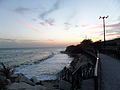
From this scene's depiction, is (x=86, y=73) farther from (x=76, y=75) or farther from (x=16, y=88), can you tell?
(x=16, y=88)

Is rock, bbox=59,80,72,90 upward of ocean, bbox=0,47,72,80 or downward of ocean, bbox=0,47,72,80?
upward

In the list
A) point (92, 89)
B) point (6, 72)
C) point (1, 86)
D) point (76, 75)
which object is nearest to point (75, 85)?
point (76, 75)

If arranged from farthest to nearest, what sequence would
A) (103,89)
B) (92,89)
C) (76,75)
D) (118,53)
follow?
(118,53)
(76,75)
(92,89)
(103,89)

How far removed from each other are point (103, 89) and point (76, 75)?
186 centimetres

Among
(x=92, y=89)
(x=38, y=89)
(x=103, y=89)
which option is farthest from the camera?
(x=38, y=89)

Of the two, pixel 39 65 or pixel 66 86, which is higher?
pixel 66 86

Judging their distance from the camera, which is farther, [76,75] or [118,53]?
[118,53]

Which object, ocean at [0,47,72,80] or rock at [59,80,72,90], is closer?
rock at [59,80,72,90]

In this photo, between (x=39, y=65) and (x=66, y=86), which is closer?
(x=66, y=86)

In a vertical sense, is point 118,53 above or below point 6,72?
above

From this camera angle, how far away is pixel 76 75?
836 centimetres

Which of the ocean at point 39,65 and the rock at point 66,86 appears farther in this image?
the ocean at point 39,65

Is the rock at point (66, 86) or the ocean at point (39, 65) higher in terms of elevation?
the rock at point (66, 86)

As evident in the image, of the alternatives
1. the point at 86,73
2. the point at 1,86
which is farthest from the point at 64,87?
the point at 1,86
